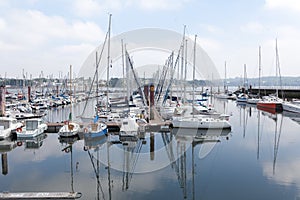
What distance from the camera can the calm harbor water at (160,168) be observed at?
10773 mm

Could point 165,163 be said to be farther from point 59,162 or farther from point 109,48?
point 109,48

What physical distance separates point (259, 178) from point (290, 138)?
428 inches

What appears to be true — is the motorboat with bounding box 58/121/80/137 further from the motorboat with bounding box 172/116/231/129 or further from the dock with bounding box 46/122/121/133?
the motorboat with bounding box 172/116/231/129

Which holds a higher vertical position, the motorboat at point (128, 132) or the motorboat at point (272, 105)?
the motorboat at point (272, 105)

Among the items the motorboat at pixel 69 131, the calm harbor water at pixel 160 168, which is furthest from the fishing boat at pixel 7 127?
the motorboat at pixel 69 131

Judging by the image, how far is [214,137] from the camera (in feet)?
70.3

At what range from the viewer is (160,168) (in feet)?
44.9

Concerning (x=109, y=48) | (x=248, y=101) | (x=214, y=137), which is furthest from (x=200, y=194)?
(x=248, y=101)

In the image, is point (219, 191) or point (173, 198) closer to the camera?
point (173, 198)

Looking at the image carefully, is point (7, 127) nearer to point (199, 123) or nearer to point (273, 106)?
point (199, 123)

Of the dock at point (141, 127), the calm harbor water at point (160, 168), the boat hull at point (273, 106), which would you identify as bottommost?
the calm harbor water at point (160, 168)

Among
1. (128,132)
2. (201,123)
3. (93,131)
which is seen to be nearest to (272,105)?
(201,123)

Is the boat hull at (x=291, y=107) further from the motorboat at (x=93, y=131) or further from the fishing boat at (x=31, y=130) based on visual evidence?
the fishing boat at (x=31, y=130)

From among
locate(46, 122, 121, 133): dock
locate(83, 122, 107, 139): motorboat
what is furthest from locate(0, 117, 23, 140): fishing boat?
locate(83, 122, 107, 139): motorboat
